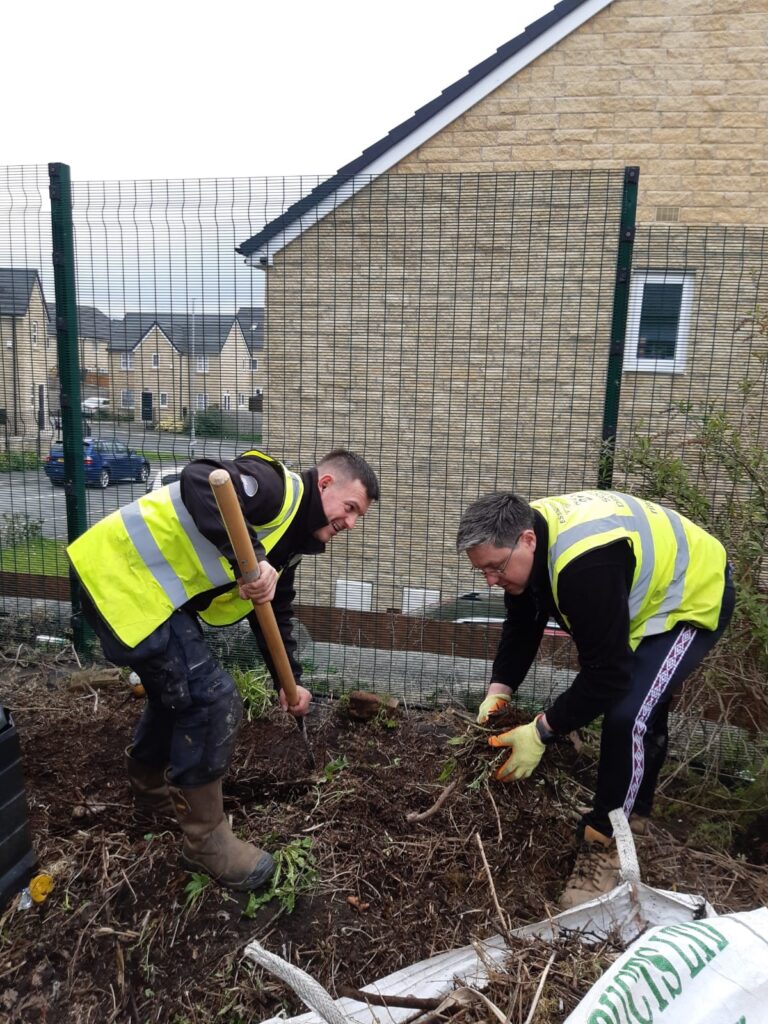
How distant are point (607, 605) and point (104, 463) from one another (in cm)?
327

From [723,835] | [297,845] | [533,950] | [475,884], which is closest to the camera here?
[533,950]

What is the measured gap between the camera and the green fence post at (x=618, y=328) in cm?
352

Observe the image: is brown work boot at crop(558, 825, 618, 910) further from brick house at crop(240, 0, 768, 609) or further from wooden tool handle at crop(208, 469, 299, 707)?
brick house at crop(240, 0, 768, 609)

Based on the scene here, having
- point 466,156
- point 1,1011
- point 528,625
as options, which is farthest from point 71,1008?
point 466,156

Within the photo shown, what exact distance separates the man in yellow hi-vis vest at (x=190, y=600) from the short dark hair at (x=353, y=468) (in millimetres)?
189

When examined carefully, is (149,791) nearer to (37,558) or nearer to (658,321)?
(37,558)

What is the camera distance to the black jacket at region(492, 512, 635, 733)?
2.24m

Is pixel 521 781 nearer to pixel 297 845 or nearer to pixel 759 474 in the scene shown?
pixel 297 845

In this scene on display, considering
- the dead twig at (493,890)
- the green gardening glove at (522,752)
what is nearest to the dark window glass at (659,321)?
the green gardening glove at (522,752)

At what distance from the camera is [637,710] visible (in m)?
2.39

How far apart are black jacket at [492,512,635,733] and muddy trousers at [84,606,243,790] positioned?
45.5 inches

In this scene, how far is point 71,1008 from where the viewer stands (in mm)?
1987

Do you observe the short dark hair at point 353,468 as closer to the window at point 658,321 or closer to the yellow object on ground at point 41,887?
the yellow object on ground at point 41,887

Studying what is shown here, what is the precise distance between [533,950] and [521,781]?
713mm
